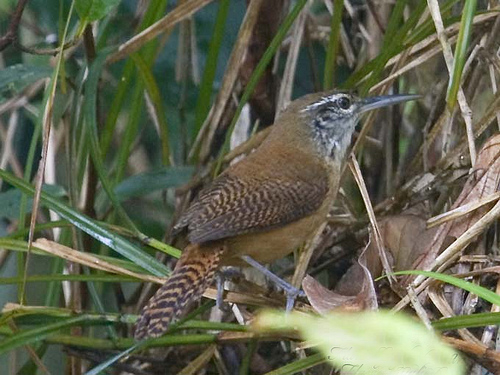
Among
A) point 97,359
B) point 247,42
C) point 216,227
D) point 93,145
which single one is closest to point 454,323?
point 216,227

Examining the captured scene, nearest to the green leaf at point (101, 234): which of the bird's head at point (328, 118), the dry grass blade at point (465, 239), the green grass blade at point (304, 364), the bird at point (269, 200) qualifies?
the bird at point (269, 200)

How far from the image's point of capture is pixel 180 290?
202 cm

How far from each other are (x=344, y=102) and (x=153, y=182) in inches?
23.5

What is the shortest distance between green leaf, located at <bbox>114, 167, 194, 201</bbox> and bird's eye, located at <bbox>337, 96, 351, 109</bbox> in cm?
47

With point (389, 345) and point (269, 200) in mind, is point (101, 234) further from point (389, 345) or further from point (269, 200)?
point (389, 345)

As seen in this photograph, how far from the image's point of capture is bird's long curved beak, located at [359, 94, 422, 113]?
2539 millimetres

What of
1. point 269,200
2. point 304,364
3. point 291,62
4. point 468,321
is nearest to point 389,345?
point 468,321

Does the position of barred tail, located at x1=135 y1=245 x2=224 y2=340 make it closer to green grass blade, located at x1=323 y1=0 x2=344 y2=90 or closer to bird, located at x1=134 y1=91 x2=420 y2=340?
bird, located at x1=134 y1=91 x2=420 y2=340

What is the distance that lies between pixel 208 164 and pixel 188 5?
513 mm

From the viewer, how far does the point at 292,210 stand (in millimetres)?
2383

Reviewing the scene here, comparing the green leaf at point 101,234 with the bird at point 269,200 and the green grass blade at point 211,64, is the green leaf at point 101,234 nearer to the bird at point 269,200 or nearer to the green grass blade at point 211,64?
the bird at point 269,200

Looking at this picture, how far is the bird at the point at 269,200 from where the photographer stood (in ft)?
6.78

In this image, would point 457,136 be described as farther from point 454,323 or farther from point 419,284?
point 454,323

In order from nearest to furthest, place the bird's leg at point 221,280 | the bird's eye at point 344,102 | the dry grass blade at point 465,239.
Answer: the dry grass blade at point 465,239, the bird's leg at point 221,280, the bird's eye at point 344,102
